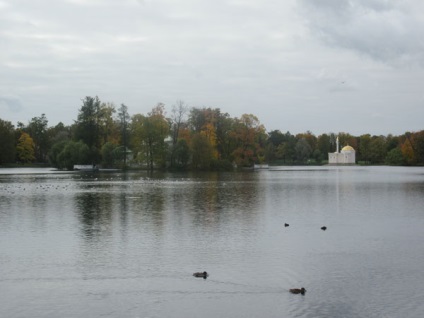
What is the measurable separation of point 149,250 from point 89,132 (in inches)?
3268

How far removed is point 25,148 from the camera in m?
123

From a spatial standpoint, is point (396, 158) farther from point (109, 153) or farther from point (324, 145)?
point (109, 153)

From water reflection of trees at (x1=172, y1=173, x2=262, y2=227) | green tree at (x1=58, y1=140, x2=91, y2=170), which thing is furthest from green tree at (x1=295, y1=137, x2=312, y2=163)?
water reflection of trees at (x1=172, y1=173, x2=262, y2=227)

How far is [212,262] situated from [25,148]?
116533 mm

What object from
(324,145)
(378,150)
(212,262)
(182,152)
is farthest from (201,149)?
(324,145)

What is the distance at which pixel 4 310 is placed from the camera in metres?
11.3

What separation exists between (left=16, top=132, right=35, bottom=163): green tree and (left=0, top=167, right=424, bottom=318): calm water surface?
328ft

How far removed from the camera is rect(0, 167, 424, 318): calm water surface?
37.9 feet

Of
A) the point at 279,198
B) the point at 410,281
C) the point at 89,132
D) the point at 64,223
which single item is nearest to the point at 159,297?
the point at 410,281

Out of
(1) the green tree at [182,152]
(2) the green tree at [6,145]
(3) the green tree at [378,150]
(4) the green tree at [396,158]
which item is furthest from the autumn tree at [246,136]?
(3) the green tree at [378,150]

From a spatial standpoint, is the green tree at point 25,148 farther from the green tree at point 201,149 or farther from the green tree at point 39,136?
the green tree at point 201,149

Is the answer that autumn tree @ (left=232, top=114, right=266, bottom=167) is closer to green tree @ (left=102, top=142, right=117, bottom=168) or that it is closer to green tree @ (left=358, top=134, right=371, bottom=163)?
green tree @ (left=102, top=142, right=117, bottom=168)

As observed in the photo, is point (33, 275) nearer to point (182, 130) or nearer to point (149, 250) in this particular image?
point (149, 250)

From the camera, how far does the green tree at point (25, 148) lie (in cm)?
12244
